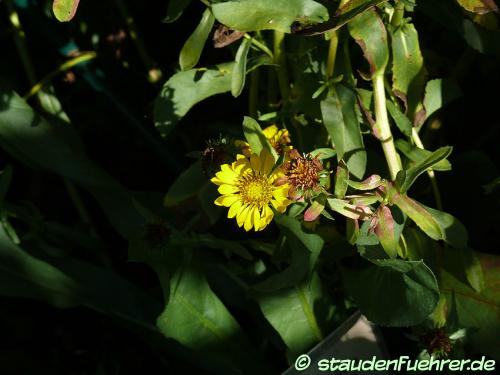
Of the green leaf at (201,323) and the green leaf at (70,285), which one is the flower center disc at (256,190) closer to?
the green leaf at (201,323)

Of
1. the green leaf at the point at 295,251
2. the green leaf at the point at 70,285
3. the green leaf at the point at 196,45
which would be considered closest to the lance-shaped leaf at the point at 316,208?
the green leaf at the point at 295,251

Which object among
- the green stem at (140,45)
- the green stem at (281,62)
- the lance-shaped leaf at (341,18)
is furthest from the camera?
the green stem at (140,45)

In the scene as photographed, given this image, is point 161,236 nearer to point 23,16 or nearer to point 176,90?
point 176,90

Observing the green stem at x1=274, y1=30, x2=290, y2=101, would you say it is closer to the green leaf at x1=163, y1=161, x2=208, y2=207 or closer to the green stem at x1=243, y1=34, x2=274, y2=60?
the green stem at x1=243, y1=34, x2=274, y2=60

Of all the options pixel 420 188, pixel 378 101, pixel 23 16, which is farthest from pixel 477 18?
pixel 23 16

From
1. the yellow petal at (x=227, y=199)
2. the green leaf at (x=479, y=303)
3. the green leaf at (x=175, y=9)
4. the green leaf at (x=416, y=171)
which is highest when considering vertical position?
the green leaf at (x=175, y=9)

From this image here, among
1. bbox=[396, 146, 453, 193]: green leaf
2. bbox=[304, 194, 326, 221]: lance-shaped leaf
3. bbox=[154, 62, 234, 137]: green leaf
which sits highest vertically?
bbox=[154, 62, 234, 137]: green leaf

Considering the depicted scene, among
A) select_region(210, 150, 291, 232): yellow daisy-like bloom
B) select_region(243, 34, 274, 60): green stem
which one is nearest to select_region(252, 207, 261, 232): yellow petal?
select_region(210, 150, 291, 232): yellow daisy-like bloom

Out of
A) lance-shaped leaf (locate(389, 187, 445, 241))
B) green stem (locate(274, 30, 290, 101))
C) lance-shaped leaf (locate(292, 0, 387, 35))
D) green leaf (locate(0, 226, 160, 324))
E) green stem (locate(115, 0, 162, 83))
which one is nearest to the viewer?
lance-shaped leaf (locate(292, 0, 387, 35))
